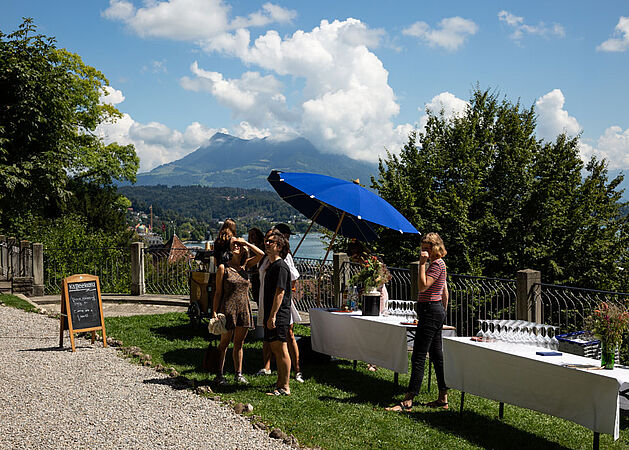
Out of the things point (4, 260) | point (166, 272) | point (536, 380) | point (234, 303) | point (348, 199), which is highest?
point (348, 199)

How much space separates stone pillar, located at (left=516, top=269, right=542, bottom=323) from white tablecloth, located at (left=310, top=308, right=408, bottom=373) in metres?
2.36

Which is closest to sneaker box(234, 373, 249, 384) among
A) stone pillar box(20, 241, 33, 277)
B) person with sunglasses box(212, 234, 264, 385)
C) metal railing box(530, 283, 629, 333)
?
person with sunglasses box(212, 234, 264, 385)

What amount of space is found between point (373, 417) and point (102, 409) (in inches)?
113

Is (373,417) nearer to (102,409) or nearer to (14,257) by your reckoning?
(102,409)

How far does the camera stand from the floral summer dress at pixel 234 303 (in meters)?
6.95

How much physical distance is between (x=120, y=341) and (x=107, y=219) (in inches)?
1153

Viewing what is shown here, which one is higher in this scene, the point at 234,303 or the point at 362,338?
the point at 234,303

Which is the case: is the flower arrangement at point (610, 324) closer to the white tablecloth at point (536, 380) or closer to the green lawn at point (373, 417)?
the white tablecloth at point (536, 380)

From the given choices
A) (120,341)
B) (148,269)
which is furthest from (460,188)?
(120,341)

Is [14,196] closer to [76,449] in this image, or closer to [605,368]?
[76,449]

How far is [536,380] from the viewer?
5230 millimetres

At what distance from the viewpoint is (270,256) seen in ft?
21.8

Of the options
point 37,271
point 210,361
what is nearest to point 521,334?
point 210,361

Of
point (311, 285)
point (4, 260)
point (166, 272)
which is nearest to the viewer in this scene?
point (311, 285)
